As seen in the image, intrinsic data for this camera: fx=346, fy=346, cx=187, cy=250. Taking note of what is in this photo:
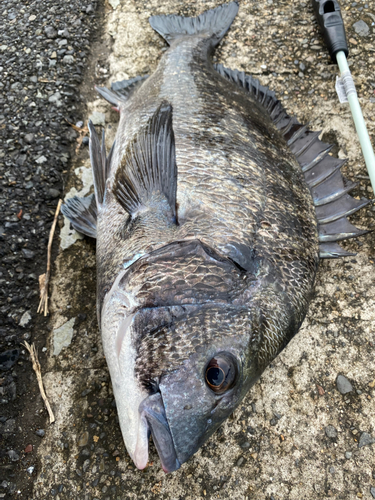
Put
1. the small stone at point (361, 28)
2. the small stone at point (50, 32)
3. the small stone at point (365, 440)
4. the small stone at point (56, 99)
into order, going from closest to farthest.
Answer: the small stone at point (365, 440)
the small stone at point (56, 99)
the small stone at point (361, 28)
the small stone at point (50, 32)

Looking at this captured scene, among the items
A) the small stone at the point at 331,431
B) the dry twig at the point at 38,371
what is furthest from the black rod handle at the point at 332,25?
the dry twig at the point at 38,371

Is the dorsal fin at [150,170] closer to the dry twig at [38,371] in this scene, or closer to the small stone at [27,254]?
the small stone at [27,254]

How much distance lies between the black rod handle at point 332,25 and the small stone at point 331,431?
3193 millimetres

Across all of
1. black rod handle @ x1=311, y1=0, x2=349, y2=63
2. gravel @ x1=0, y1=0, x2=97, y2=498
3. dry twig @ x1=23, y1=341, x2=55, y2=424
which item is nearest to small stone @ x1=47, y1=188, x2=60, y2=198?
gravel @ x1=0, y1=0, x2=97, y2=498

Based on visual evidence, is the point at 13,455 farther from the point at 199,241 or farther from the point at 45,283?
the point at 199,241

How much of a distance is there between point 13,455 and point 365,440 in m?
2.28

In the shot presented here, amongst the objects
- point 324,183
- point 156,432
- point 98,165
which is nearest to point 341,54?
point 324,183

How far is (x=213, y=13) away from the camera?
3.70m

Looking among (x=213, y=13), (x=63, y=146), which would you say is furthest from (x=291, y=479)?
(x=213, y=13)

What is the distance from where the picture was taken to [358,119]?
279 centimetres

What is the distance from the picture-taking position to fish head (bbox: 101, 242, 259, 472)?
1.47 meters

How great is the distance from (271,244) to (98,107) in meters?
2.51

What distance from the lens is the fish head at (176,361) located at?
58.1 inches

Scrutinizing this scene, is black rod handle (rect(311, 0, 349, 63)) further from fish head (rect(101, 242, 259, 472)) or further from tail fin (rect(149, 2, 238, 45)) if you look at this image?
fish head (rect(101, 242, 259, 472))
